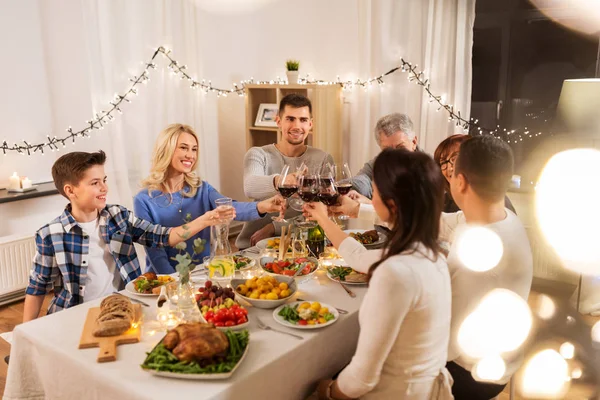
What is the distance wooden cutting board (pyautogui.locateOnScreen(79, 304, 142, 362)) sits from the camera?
144 cm

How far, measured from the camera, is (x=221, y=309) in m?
1.61

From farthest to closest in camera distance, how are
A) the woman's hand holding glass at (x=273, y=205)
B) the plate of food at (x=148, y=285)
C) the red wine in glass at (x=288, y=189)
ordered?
the woman's hand holding glass at (x=273, y=205) → the red wine in glass at (x=288, y=189) → the plate of food at (x=148, y=285)

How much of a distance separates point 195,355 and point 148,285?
2.04ft

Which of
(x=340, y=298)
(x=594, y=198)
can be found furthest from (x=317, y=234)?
(x=594, y=198)

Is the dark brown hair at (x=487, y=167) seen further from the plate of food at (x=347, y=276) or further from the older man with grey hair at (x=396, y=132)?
the older man with grey hair at (x=396, y=132)

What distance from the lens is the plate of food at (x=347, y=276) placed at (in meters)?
1.96

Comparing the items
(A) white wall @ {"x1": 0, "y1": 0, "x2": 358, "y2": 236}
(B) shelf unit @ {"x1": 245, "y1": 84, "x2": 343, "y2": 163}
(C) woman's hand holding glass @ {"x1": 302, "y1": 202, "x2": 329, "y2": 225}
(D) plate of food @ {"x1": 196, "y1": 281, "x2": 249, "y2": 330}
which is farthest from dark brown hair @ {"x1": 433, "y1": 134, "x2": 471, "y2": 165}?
(A) white wall @ {"x1": 0, "y1": 0, "x2": 358, "y2": 236}

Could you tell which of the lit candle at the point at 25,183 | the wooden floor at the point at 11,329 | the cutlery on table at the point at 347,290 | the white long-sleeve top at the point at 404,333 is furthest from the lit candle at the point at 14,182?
the white long-sleeve top at the point at 404,333

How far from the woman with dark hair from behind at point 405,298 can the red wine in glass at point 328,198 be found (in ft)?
1.99

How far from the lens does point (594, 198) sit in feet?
11.8

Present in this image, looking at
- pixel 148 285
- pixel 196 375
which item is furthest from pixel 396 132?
pixel 196 375

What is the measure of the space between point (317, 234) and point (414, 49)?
8.46 feet

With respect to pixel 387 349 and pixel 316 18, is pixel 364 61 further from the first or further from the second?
pixel 387 349

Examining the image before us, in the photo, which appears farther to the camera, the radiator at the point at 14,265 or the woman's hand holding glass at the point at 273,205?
the radiator at the point at 14,265
